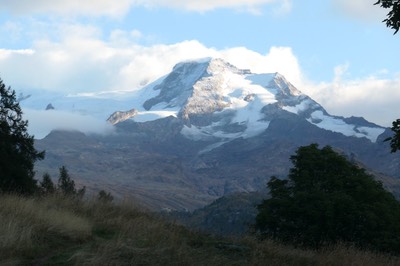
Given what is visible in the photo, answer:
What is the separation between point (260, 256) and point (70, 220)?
4.06 metres

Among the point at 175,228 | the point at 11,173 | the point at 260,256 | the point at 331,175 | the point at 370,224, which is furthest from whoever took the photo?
the point at 11,173

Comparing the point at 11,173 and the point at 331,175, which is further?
the point at 11,173

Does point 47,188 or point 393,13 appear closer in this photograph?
point 393,13

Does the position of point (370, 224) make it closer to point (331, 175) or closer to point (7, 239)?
point (331, 175)

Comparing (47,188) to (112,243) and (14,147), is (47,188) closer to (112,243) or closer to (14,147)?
(112,243)

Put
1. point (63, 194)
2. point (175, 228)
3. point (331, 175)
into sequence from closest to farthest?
point (175, 228) < point (63, 194) < point (331, 175)

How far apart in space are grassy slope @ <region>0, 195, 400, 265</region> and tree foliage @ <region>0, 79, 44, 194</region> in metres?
26.9

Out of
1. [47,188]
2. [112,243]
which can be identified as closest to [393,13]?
[112,243]

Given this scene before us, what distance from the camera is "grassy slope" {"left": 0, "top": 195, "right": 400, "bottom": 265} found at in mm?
9328

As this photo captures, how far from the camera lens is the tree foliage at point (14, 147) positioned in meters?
40.0

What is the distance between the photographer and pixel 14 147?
150 feet

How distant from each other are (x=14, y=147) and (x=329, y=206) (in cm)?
2890

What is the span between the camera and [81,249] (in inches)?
379

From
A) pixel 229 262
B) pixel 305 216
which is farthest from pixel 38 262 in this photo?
pixel 305 216
